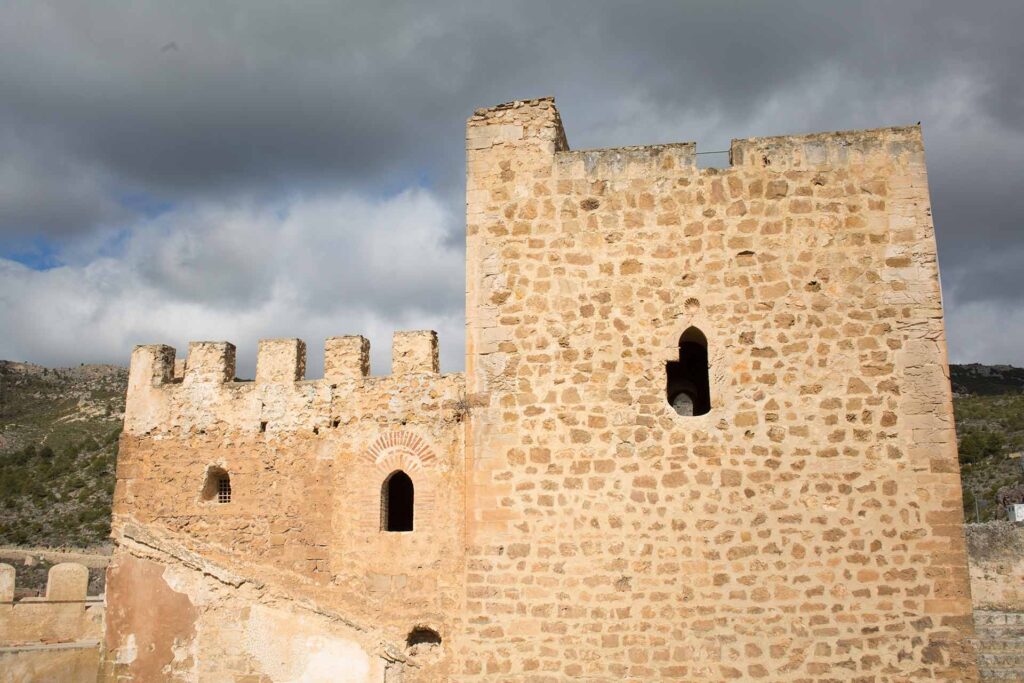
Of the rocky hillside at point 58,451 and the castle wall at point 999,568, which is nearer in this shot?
the castle wall at point 999,568

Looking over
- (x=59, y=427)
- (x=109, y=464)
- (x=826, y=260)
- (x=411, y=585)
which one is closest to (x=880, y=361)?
(x=826, y=260)

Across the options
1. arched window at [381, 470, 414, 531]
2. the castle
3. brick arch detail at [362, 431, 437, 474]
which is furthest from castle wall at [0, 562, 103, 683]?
the castle

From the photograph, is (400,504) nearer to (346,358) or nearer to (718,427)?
(346,358)

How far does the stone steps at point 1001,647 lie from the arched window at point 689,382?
626cm

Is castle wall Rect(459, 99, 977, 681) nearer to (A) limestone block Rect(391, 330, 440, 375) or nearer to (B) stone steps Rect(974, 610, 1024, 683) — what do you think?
(A) limestone block Rect(391, 330, 440, 375)

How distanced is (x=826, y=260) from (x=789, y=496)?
6.27 ft

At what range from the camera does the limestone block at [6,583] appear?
13.3 metres

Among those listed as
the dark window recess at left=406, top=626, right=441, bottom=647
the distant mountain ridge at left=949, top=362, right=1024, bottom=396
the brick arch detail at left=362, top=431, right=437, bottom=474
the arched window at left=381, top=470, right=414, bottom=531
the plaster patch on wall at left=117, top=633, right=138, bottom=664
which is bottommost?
the plaster patch on wall at left=117, top=633, right=138, bottom=664

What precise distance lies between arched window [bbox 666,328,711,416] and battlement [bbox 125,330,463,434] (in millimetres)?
2964

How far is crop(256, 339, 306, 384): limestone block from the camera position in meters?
10.8

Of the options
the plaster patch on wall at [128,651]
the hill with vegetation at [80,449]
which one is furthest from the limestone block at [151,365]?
the hill with vegetation at [80,449]

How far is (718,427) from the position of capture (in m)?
6.74

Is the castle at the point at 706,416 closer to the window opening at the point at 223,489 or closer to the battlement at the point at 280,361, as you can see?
the battlement at the point at 280,361

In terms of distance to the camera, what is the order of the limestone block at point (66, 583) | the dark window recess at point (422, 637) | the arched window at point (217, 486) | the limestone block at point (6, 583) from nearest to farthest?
the dark window recess at point (422, 637)
the arched window at point (217, 486)
the limestone block at point (6, 583)
the limestone block at point (66, 583)
